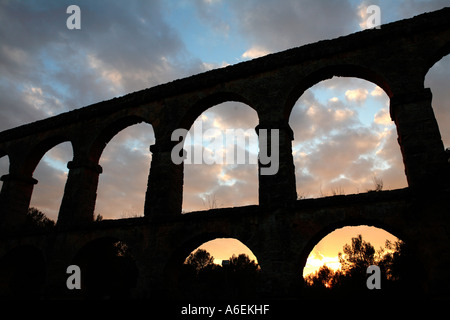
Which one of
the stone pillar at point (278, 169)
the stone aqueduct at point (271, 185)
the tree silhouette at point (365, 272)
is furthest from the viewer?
the tree silhouette at point (365, 272)

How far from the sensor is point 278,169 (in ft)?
25.4

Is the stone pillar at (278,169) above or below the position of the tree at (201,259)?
below

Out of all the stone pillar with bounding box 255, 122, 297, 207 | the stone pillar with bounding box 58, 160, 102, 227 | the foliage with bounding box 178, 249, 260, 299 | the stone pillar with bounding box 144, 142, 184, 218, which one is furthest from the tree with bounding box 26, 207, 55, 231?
the stone pillar with bounding box 255, 122, 297, 207

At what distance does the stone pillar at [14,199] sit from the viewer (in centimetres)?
1111

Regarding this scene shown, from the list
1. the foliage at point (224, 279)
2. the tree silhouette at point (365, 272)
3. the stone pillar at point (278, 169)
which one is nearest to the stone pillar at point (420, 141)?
the stone pillar at point (278, 169)

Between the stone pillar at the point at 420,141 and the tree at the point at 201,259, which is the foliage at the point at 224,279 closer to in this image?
the tree at the point at 201,259

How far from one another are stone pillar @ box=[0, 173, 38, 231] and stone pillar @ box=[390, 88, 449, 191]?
1180 centimetres

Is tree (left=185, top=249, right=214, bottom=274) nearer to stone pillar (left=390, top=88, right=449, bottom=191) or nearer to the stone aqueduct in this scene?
the stone aqueduct

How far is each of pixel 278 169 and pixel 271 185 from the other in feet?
1.43

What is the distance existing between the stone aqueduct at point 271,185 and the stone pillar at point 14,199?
0.12 feet

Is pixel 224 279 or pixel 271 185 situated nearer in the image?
pixel 271 185

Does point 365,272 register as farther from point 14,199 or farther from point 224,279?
point 14,199

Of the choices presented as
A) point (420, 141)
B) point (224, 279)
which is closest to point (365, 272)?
point (224, 279)
